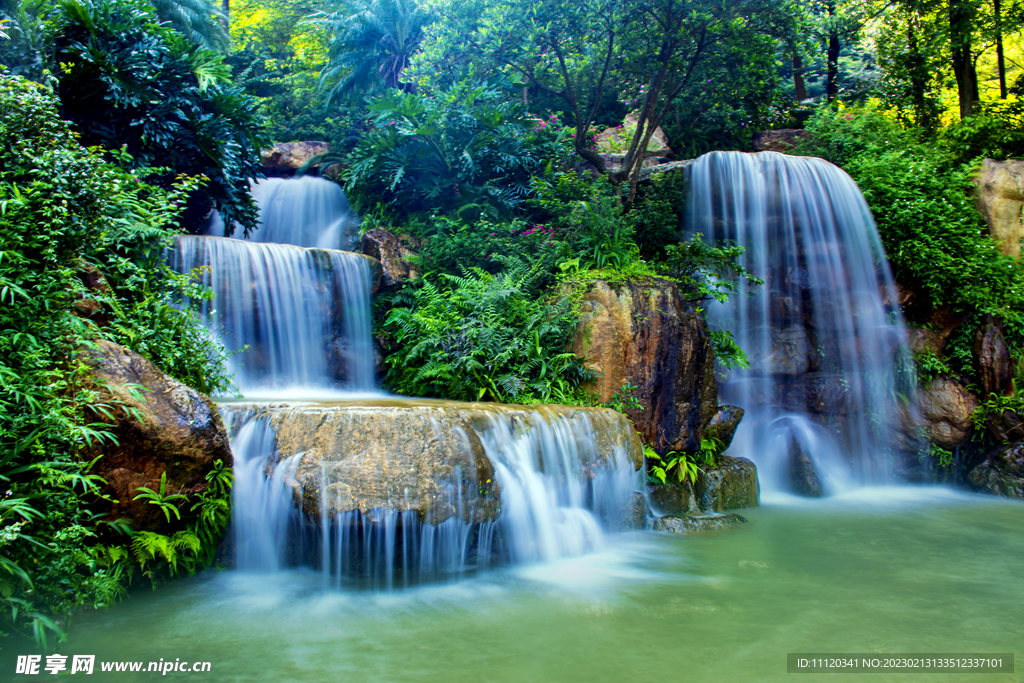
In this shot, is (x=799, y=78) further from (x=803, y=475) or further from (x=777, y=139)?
(x=803, y=475)

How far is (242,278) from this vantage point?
25.4ft

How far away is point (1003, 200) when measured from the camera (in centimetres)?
980

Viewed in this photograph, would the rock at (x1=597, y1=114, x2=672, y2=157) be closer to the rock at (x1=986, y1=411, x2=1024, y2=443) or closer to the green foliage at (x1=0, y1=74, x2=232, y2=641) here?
the rock at (x1=986, y1=411, x2=1024, y2=443)

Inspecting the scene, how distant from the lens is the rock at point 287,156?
1394 centimetres

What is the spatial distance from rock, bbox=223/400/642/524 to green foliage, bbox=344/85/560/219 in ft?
19.7

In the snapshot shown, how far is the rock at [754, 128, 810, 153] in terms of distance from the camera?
1323 cm

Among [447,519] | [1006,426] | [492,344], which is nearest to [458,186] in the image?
[492,344]

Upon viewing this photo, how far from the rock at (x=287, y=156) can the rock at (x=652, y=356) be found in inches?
380

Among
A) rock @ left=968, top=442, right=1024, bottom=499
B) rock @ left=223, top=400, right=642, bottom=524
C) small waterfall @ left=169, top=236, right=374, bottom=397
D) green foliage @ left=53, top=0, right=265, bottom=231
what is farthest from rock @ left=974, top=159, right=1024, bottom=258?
green foliage @ left=53, top=0, right=265, bottom=231

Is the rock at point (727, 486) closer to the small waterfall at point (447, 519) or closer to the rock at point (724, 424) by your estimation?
the rock at point (724, 424)

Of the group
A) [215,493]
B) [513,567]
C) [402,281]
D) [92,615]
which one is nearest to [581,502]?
[513,567]

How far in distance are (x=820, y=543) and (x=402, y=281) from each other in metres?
6.70

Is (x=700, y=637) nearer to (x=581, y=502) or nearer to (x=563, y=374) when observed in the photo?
(x=581, y=502)

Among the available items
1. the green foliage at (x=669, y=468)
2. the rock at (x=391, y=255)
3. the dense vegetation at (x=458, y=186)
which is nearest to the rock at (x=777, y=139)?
the dense vegetation at (x=458, y=186)
